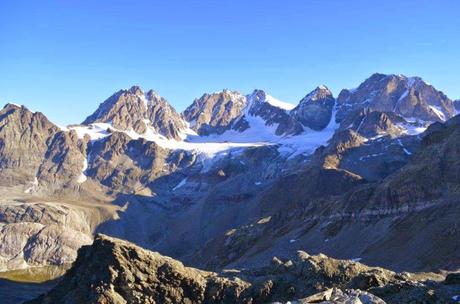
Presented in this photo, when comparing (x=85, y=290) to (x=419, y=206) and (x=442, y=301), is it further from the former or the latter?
(x=419, y=206)

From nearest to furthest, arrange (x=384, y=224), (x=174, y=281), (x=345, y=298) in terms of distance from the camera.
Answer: (x=345, y=298), (x=174, y=281), (x=384, y=224)

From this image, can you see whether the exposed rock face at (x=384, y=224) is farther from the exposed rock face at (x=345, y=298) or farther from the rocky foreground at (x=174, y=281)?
the exposed rock face at (x=345, y=298)

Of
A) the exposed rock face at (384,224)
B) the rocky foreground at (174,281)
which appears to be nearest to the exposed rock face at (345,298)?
the rocky foreground at (174,281)

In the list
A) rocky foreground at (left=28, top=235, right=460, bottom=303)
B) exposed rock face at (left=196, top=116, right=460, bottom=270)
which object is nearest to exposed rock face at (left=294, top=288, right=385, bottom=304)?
rocky foreground at (left=28, top=235, right=460, bottom=303)

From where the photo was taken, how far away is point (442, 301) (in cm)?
2309

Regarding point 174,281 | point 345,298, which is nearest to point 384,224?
point 174,281

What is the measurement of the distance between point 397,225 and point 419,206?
9549 millimetres

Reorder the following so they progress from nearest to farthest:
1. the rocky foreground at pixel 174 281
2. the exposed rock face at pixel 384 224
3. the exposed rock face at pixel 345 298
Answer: the exposed rock face at pixel 345 298 < the rocky foreground at pixel 174 281 < the exposed rock face at pixel 384 224

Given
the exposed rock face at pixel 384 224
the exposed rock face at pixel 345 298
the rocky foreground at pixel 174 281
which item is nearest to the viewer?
the exposed rock face at pixel 345 298

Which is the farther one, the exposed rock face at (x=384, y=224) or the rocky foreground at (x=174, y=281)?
the exposed rock face at (x=384, y=224)

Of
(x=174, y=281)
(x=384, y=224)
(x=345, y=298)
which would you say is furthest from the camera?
(x=384, y=224)

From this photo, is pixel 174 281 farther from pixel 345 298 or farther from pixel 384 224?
pixel 384 224

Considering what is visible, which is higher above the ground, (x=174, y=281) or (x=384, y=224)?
(x=174, y=281)

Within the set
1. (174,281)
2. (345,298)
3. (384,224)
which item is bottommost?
(384,224)
